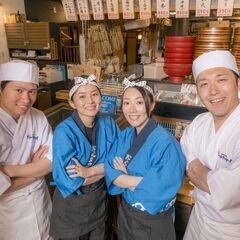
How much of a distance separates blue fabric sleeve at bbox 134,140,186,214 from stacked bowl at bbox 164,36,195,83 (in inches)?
42.0

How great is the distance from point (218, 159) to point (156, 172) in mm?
431

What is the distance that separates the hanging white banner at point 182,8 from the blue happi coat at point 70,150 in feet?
4.85

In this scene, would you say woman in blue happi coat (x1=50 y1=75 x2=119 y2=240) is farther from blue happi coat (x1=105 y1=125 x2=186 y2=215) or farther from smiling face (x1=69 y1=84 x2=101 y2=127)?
blue happi coat (x1=105 y1=125 x2=186 y2=215)

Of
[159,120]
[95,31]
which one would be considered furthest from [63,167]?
[95,31]

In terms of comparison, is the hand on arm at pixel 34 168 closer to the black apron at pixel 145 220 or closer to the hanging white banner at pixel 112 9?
the black apron at pixel 145 220

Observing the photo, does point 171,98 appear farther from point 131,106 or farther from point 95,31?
point 95,31

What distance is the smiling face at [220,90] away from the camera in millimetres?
1529

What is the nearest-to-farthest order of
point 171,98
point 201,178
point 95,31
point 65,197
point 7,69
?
1. point 201,178
2. point 7,69
3. point 65,197
4. point 171,98
5. point 95,31

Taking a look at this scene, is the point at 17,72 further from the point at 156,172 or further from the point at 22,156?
the point at 156,172

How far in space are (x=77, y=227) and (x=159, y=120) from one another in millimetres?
1581

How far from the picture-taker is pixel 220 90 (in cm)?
153

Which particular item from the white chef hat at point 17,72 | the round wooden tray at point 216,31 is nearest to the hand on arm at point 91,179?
the white chef hat at point 17,72

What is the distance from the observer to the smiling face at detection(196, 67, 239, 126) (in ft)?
5.02

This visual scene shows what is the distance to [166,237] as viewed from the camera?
6.18 feet
